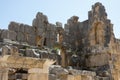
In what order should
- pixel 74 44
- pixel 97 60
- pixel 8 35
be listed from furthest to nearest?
pixel 74 44 < pixel 97 60 < pixel 8 35

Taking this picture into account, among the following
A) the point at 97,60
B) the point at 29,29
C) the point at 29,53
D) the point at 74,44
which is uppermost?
the point at 29,29

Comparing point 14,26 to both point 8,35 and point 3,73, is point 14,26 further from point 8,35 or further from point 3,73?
point 3,73

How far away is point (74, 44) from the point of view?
1777 centimetres

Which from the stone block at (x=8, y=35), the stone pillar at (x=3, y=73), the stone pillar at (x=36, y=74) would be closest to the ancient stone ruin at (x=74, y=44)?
the stone block at (x=8, y=35)

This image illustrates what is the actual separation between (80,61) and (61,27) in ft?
8.59

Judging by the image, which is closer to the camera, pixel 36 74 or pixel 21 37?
pixel 36 74

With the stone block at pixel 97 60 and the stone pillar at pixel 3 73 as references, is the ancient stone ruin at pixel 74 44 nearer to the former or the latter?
the stone block at pixel 97 60

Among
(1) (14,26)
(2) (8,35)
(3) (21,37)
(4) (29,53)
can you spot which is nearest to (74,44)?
(3) (21,37)

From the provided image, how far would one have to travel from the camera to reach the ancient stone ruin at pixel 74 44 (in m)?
13.2

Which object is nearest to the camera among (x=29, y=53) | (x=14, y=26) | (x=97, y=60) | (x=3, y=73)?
(x=3, y=73)

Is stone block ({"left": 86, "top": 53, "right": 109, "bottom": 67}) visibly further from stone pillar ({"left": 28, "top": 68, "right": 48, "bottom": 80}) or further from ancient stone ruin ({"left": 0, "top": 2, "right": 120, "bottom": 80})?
stone pillar ({"left": 28, "top": 68, "right": 48, "bottom": 80})

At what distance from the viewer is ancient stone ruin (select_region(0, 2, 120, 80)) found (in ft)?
43.5

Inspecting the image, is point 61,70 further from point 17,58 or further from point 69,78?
point 17,58

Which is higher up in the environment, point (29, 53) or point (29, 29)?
point (29, 29)
